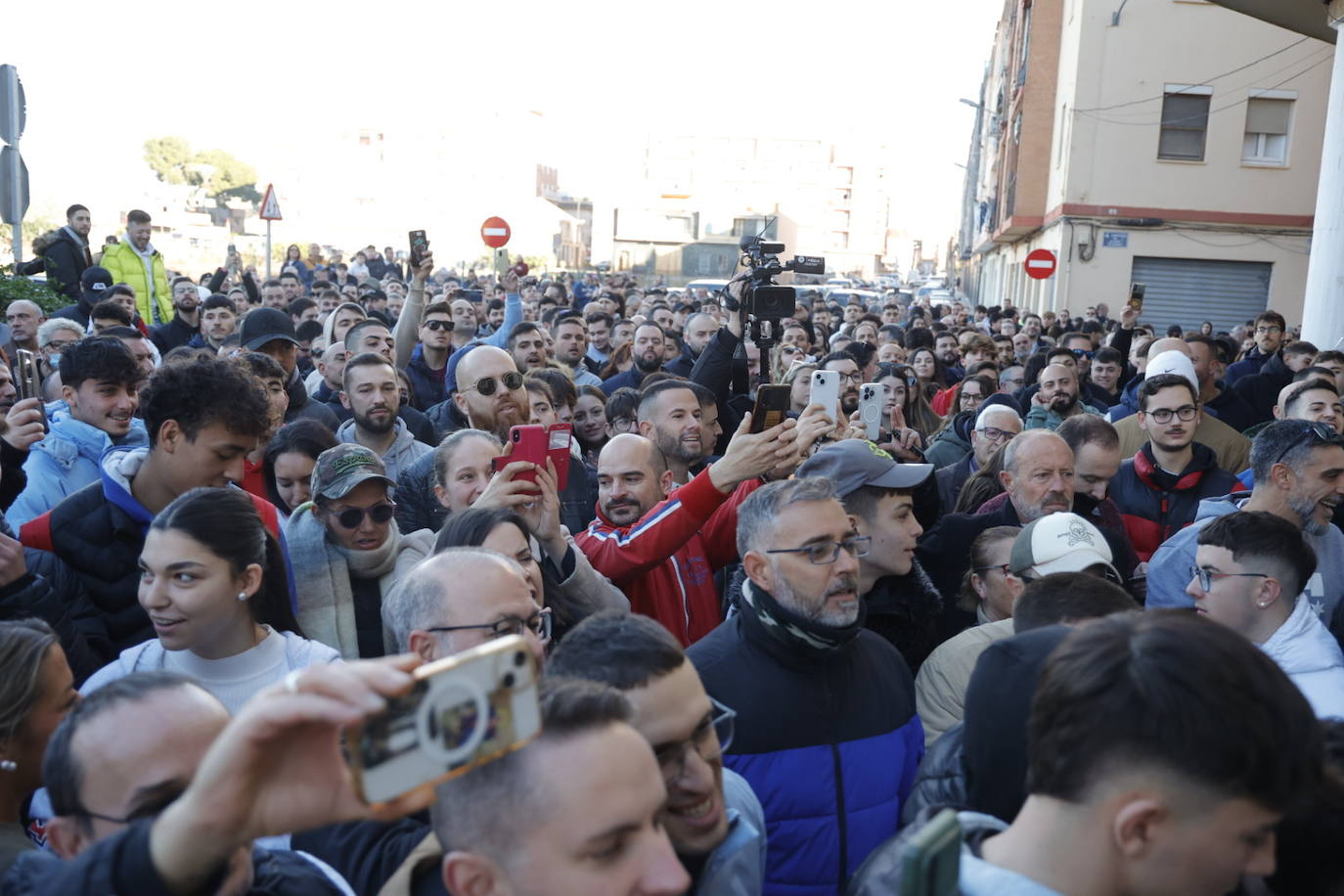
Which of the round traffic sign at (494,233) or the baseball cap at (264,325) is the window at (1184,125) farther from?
the baseball cap at (264,325)

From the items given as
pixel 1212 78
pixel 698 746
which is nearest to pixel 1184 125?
pixel 1212 78

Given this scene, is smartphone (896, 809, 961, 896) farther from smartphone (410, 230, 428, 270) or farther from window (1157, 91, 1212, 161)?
window (1157, 91, 1212, 161)

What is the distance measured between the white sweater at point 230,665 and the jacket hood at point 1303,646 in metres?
2.78

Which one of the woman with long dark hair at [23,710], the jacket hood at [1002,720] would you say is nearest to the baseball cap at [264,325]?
the woman with long dark hair at [23,710]

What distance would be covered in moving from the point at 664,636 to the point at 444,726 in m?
1.20

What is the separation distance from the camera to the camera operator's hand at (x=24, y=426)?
14.8 feet

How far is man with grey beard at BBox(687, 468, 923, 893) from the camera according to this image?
117 inches

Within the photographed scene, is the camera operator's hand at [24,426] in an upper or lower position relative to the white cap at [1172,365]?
lower

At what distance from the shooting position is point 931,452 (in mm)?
7160

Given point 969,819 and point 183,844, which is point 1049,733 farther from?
point 183,844

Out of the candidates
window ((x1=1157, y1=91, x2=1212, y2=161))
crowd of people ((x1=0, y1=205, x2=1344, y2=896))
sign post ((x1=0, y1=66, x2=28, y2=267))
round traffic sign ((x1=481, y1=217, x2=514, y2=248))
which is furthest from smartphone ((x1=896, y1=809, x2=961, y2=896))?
window ((x1=1157, y1=91, x2=1212, y2=161))

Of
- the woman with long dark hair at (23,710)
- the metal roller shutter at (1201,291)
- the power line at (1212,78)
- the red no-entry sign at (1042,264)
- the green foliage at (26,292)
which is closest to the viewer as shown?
the woman with long dark hair at (23,710)

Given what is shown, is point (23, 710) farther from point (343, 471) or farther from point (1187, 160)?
point (1187, 160)

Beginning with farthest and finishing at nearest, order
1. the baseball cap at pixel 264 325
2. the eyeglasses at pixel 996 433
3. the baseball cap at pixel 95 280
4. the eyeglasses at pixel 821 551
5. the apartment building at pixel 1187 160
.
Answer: the apartment building at pixel 1187 160 → the baseball cap at pixel 95 280 → the baseball cap at pixel 264 325 → the eyeglasses at pixel 996 433 → the eyeglasses at pixel 821 551
